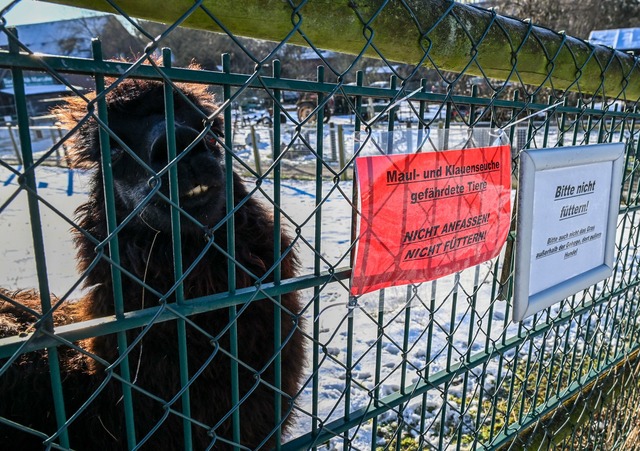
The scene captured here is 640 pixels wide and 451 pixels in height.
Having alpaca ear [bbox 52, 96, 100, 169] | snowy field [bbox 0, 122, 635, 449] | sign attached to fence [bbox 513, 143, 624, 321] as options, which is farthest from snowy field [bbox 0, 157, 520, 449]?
alpaca ear [bbox 52, 96, 100, 169]

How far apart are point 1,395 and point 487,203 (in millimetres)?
2224

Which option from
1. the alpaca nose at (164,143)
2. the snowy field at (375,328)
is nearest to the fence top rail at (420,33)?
the alpaca nose at (164,143)

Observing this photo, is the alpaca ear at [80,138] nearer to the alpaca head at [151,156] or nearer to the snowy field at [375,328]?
the alpaca head at [151,156]

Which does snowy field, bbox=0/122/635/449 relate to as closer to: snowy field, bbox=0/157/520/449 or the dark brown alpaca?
snowy field, bbox=0/157/520/449

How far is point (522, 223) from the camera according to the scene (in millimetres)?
2016

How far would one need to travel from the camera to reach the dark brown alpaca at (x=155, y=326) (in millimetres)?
1906

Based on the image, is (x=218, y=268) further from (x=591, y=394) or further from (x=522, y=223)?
(x=591, y=394)

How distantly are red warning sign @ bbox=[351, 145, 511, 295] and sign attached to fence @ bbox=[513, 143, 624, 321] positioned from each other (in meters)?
0.14

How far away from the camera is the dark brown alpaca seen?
191 cm

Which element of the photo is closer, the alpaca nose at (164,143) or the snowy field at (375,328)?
the alpaca nose at (164,143)

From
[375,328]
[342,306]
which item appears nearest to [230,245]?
[375,328]

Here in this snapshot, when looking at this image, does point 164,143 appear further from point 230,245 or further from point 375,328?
point 375,328

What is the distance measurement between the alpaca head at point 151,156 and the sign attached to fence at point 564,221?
1288 mm

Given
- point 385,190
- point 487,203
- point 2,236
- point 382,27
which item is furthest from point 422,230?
point 2,236
